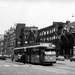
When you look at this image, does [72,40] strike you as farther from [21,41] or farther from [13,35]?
[13,35]

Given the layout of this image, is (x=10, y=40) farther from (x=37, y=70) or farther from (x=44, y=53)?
(x=37, y=70)

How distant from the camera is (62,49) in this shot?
81688 millimetres

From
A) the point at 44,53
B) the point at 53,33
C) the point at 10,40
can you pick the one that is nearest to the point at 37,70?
the point at 44,53

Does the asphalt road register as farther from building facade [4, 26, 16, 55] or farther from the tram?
building facade [4, 26, 16, 55]

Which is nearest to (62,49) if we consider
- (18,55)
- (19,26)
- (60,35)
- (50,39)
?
(60,35)

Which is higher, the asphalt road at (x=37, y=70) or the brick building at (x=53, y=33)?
the brick building at (x=53, y=33)

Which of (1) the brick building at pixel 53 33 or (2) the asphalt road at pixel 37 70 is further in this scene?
(1) the brick building at pixel 53 33

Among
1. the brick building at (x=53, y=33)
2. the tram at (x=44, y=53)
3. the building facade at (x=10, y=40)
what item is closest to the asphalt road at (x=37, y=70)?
the tram at (x=44, y=53)

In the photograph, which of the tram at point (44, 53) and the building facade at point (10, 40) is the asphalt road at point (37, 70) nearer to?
the tram at point (44, 53)

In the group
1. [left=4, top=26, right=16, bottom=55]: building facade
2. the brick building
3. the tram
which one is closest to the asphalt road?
the tram

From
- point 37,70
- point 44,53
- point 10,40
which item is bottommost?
point 37,70

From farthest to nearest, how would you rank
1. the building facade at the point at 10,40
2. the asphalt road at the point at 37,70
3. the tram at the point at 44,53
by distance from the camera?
the building facade at the point at 10,40 → the tram at the point at 44,53 → the asphalt road at the point at 37,70

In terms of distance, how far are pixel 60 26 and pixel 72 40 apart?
12495 millimetres

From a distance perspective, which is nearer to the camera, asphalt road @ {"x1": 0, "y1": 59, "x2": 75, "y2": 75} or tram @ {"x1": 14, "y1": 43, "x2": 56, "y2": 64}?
asphalt road @ {"x1": 0, "y1": 59, "x2": 75, "y2": 75}
